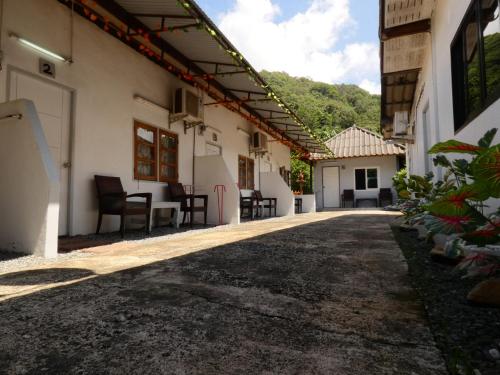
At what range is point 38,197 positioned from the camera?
3.10m

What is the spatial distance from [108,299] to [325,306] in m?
1.11

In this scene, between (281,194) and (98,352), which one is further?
(281,194)

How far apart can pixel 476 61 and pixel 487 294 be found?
215cm

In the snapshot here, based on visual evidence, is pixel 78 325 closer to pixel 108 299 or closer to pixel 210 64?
pixel 108 299

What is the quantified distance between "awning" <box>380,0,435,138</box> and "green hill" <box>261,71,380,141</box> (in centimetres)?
2017

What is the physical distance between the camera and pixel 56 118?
4.41m

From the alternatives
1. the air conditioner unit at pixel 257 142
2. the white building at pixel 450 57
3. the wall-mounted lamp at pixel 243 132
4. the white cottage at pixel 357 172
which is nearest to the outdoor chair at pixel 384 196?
the white cottage at pixel 357 172

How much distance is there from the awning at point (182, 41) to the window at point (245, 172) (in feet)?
6.43

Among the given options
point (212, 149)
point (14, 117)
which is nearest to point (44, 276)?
point (14, 117)

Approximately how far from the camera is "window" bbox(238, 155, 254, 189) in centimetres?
1008

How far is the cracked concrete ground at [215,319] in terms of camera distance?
1090 millimetres

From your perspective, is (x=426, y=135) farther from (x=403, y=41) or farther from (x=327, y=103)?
(x=327, y=103)

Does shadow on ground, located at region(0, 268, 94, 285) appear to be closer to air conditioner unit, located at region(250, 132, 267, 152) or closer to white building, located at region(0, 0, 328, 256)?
white building, located at region(0, 0, 328, 256)

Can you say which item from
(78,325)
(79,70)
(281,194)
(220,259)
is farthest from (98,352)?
(281,194)
